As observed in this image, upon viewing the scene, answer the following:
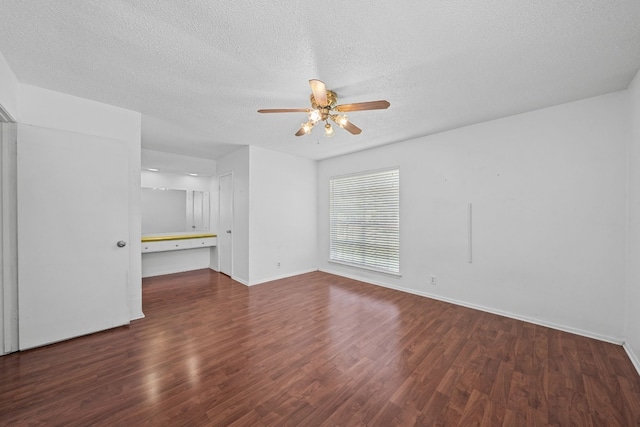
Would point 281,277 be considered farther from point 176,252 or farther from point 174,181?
point 174,181

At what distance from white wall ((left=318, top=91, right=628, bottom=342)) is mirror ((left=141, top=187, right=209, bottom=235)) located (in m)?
4.91

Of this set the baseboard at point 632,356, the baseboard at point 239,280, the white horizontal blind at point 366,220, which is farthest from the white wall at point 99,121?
the baseboard at point 632,356

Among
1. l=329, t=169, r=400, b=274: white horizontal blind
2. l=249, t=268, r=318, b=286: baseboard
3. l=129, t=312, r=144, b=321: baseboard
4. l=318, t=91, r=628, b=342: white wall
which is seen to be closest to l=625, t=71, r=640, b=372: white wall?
l=318, t=91, r=628, b=342: white wall

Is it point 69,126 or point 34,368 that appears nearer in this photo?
point 34,368

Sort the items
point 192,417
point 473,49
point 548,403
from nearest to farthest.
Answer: point 192,417 → point 548,403 → point 473,49

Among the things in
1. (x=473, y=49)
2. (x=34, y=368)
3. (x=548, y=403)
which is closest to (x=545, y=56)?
(x=473, y=49)

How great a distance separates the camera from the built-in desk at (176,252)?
4.61 metres

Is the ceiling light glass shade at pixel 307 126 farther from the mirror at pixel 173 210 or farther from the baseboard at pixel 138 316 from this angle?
the mirror at pixel 173 210

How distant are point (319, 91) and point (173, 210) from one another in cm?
505

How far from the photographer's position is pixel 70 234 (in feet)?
7.89

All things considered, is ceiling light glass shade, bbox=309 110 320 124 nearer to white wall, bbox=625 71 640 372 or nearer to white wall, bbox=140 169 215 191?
white wall, bbox=625 71 640 372

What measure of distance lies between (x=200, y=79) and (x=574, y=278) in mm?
4509

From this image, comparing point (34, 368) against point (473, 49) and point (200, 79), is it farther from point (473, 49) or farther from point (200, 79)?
point (473, 49)

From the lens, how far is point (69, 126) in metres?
2.50
